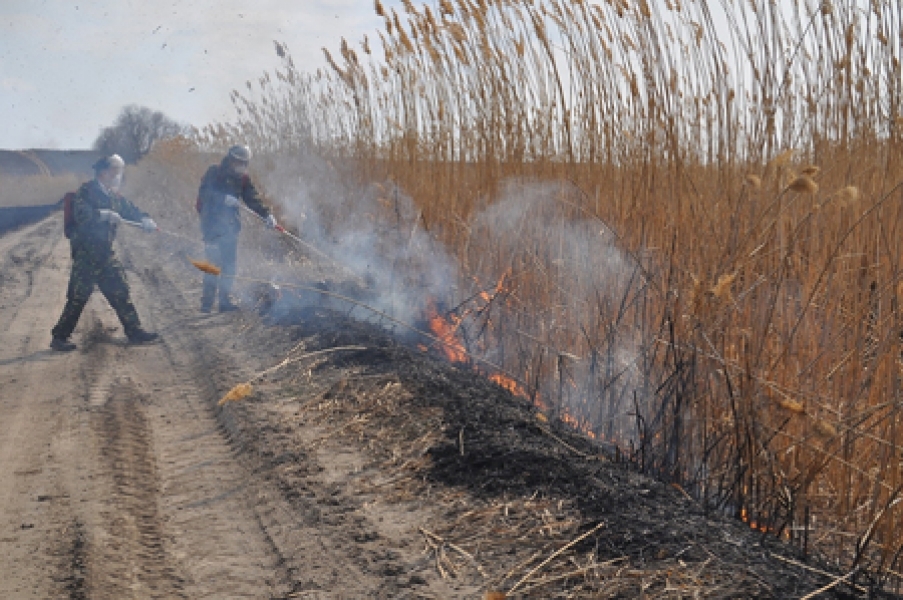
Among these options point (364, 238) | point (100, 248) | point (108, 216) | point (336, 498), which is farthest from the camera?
point (364, 238)

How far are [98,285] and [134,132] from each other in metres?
49.5

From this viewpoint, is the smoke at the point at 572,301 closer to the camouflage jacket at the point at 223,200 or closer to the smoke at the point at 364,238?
the smoke at the point at 364,238

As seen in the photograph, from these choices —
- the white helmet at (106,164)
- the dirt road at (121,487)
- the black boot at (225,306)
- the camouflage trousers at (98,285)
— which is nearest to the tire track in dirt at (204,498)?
the dirt road at (121,487)

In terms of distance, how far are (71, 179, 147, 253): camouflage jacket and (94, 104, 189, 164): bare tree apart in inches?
1797

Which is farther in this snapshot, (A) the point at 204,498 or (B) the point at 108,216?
(B) the point at 108,216

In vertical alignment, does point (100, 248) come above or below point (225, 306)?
above

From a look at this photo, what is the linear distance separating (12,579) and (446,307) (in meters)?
3.55

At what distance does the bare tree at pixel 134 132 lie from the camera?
52.3 m

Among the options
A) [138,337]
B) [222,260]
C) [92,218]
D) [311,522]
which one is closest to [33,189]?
[222,260]

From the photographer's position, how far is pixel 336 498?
3754mm

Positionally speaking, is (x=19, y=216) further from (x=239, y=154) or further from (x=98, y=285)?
(x=98, y=285)

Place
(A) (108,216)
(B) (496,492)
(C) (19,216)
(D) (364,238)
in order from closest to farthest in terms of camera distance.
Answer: (B) (496,492) → (A) (108,216) → (D) (364,238) → (C) (19,216)

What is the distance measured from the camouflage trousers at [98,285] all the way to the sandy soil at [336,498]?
1386mm

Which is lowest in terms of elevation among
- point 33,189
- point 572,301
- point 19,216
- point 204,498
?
point 204,498
